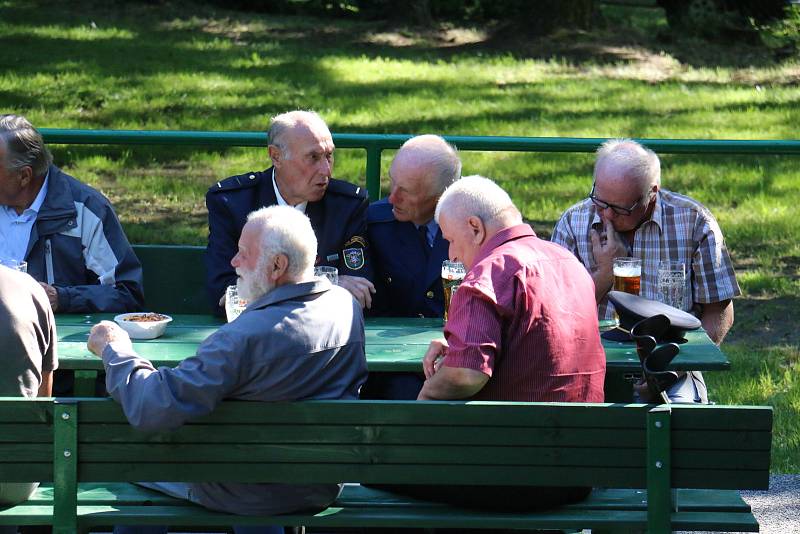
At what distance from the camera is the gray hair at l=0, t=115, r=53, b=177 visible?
526 cm

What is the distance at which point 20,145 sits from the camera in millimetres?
5273

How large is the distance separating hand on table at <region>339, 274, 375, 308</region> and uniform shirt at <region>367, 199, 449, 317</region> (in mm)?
248

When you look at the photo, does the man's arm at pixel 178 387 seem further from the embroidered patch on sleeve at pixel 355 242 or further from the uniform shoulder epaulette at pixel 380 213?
the uniform shoulder epaulette at pixel 380 213

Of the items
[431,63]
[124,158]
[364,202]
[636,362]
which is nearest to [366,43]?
[431,63]

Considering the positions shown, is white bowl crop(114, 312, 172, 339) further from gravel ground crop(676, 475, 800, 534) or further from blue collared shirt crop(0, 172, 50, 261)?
gravel ground crop(676, 475, 800, 534)

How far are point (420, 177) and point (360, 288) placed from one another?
1.90 ft

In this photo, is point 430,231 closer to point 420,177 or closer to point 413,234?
point 413,234

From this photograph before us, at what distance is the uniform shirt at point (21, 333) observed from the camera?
379cm

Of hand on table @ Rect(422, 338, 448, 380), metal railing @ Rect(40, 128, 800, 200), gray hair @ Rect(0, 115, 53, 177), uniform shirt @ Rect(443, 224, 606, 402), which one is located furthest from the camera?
metal railing @ Rect(40, 128, 800, 200)

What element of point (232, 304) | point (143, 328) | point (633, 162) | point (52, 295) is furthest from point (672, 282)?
point (52, 295)

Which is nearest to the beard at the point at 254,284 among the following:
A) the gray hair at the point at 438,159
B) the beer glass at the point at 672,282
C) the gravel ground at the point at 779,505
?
the gray hair at the point at 438,159

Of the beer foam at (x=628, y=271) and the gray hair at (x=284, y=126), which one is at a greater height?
the gray hair at (x=284, y=126)

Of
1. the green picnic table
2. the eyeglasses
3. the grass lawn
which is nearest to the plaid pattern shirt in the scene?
the eyeglasses

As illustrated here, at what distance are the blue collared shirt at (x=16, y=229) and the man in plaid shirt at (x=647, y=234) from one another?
2205 millimetres
